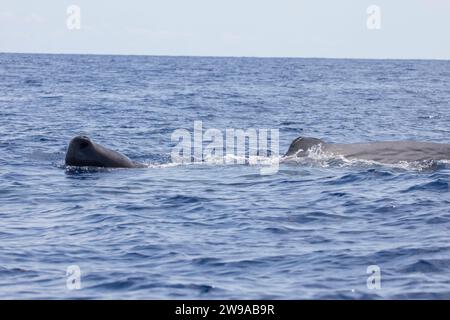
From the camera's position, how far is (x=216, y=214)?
52.0ft

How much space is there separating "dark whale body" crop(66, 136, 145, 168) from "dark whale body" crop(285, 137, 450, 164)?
4.58 m

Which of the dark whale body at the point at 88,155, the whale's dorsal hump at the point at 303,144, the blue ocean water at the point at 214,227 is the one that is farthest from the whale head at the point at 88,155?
the whale's dorsal hump at the point at 303,144

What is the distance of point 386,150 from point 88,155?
716 centimetres

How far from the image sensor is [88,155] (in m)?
21.0

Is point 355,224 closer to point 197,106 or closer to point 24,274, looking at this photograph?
point 24,274

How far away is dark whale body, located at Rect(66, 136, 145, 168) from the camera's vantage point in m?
20.9

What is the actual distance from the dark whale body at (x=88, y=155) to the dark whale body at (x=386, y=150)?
4.58 m

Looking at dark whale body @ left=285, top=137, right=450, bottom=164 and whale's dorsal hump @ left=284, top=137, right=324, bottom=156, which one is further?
whale's dorsal hump @ left=284, top=137, right=324, bottom=156

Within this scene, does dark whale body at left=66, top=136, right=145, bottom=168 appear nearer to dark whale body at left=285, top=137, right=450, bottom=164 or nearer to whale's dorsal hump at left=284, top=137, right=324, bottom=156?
whale's dorsal hump at left=284, top=137, right=324, bottom=156

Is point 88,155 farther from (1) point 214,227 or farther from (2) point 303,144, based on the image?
(1) point 214,227

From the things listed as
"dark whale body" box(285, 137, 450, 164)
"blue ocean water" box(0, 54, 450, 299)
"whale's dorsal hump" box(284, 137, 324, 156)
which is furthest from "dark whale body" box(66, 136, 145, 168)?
"dark whale body" box(285, 137, 450, 164)

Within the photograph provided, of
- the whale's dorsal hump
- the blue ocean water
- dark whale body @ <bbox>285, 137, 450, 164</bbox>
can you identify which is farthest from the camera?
the whale's dorsal hump

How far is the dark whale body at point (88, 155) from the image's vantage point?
68.7ft

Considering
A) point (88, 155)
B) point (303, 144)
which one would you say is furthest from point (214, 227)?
point (303, 144)
